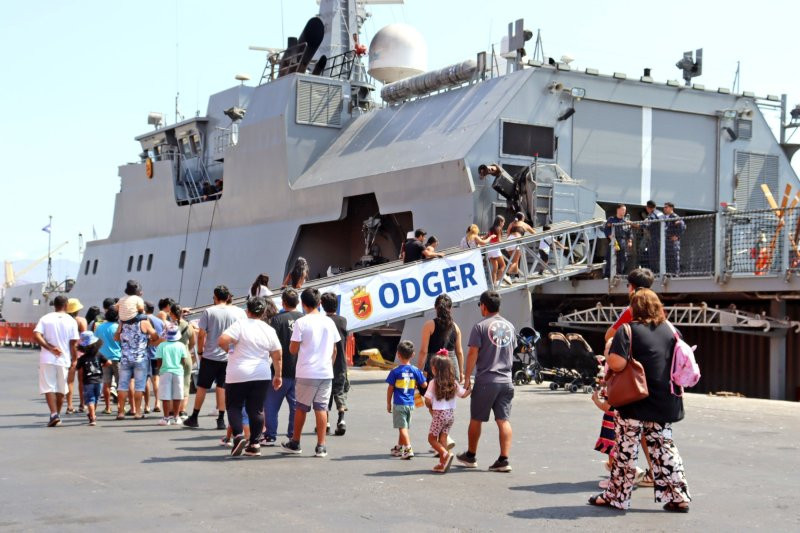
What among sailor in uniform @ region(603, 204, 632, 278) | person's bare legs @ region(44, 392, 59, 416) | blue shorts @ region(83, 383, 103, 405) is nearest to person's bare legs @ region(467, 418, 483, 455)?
person's bare legs @ region(44, 392, 59, 416)

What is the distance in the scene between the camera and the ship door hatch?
933 inches

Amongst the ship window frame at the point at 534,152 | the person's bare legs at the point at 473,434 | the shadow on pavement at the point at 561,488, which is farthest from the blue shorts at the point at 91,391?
the ship window frame at the point at 534,152

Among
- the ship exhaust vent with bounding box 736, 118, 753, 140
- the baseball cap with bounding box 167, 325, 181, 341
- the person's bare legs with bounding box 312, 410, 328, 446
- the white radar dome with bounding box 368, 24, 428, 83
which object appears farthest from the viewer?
the white radar dome with bounding box 368, 24, 428, 83

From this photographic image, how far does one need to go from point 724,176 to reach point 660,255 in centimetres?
651

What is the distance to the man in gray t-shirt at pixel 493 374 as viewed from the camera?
27.4ft

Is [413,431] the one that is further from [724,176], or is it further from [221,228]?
[221,228]

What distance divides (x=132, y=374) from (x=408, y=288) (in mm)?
5600

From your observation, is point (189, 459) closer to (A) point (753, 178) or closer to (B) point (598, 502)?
(B) point (598, 502)

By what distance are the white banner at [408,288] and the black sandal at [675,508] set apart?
984cm

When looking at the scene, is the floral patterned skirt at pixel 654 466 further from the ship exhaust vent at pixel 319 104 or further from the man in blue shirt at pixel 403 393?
the ship exhaust vent at pixel 319 104

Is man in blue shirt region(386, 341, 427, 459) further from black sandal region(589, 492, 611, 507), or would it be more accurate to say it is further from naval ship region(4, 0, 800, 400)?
naval ship region(4, 0, 800, 400)

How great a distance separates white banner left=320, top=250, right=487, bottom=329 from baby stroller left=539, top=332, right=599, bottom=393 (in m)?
1.92

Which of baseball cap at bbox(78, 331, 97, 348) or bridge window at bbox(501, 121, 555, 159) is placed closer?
baseball cap at bbox(78, 331, 97, 348)

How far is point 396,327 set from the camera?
22953 mm
